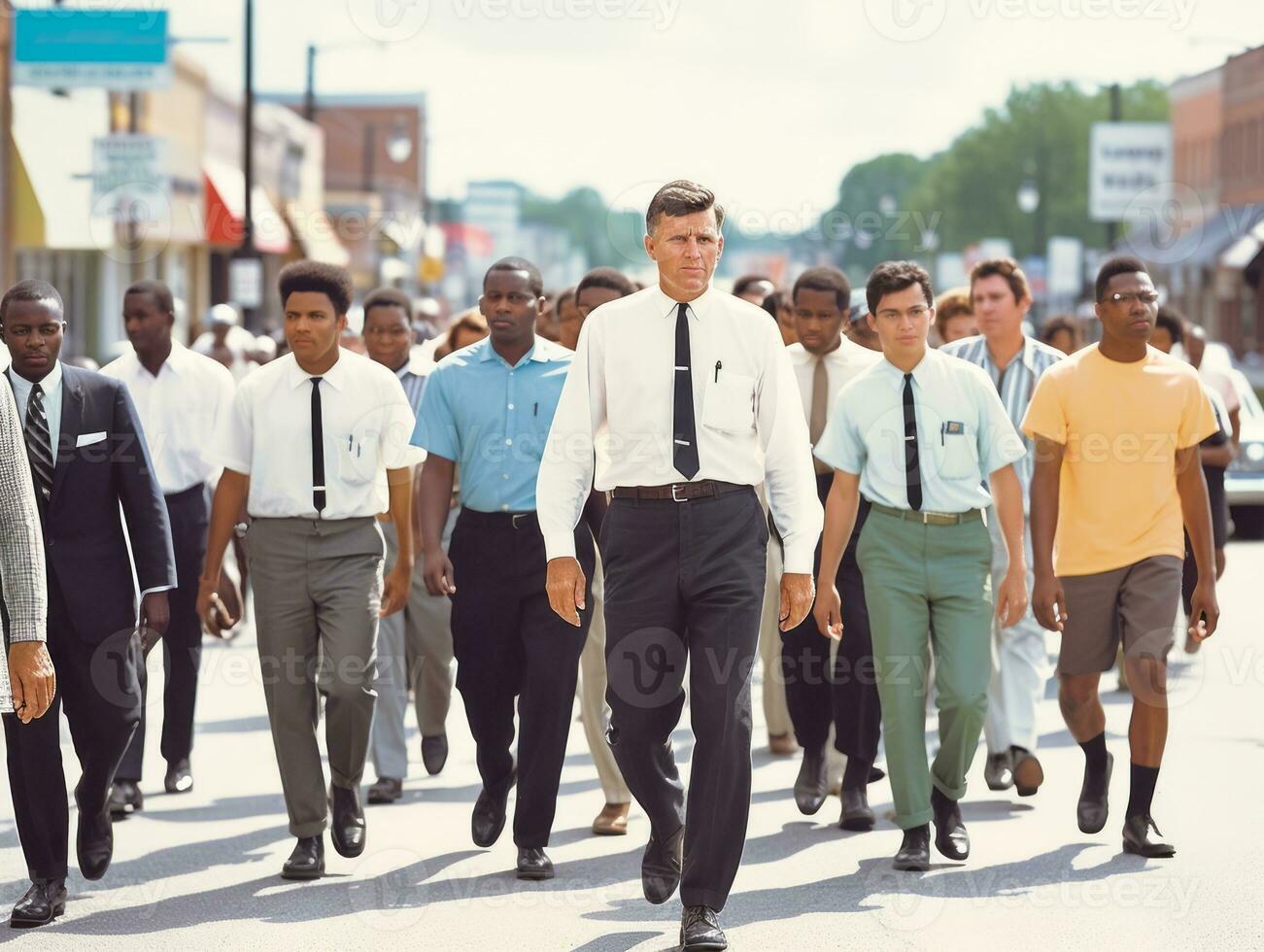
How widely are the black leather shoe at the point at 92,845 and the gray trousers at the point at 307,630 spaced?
647mm

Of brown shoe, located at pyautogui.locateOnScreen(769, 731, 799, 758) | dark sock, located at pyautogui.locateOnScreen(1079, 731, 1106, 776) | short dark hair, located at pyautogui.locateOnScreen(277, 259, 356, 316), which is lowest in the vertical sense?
brown shoe, located at pyautogui.locateOnScreen(769, 731, 799, 758)

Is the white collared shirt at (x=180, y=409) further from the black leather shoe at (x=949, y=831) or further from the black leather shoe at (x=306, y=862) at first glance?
the black leather shoe at (x=949, y=831)

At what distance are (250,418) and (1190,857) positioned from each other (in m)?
3.65

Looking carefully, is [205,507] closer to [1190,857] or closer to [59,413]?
[59,413]

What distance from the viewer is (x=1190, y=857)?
8078mm

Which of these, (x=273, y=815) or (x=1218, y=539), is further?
(x=1218, y=539)

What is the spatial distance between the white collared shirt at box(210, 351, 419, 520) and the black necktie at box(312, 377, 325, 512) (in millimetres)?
18

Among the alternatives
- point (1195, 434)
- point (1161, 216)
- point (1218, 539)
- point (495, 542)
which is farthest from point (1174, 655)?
point (1161, 216)

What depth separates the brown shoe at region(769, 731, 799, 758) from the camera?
10828 mm

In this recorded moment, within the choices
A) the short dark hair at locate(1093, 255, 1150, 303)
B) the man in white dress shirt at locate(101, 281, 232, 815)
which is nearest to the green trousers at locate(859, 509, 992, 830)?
the short dark hair at locate(1093, 255, 1150, 303)

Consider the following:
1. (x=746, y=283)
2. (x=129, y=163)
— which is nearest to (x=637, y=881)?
(x=746, y=283)

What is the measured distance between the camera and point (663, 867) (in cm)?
724

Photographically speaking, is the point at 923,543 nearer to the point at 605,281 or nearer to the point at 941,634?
the point at 941,634

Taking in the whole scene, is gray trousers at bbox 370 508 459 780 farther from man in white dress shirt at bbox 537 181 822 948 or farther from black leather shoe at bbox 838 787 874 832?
man in white dress shirt at bbox 537 181 822 948
